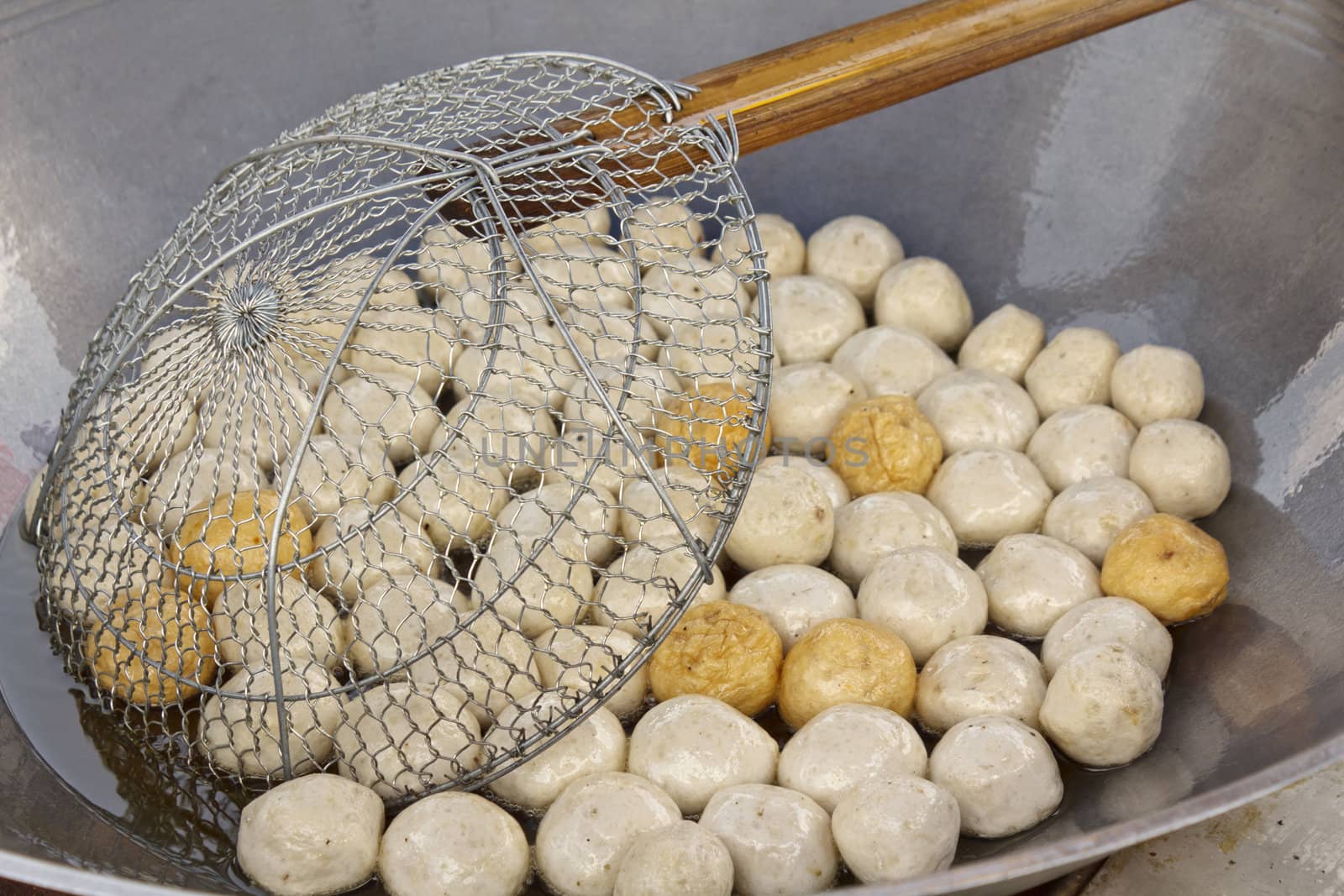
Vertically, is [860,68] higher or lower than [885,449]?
higher

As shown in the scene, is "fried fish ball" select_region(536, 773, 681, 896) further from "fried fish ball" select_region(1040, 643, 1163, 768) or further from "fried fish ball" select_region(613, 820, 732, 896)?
"fried fish ball" select_region(1040, 643, 1163, 768)

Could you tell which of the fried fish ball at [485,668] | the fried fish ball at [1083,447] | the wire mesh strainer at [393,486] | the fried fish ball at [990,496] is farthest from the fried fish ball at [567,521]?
the fried fish ball at [1083,447]

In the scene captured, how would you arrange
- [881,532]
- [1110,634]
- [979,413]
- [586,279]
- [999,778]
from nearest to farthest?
[999,778]
[1110,634]
[881,532]
[979,413]
[586,279]

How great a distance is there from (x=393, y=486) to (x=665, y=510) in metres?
0.28

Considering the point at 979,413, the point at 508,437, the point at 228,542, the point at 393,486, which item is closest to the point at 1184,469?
the point at 979,413

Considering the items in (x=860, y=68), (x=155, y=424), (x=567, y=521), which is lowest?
(x=567, y=521)

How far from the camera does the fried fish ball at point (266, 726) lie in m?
0.85

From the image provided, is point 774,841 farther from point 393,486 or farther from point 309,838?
point 393,486

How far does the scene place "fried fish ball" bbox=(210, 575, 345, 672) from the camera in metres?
0.91

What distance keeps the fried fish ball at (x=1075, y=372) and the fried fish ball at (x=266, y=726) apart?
748 millimetres

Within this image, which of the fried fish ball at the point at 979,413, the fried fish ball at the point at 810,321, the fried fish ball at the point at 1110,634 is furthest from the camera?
the fried fish ball at the point at 810,321

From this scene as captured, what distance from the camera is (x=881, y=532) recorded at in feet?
3.40

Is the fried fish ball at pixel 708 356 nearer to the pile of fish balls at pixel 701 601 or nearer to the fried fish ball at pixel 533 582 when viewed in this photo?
the pile of fish balls at pixel 701 601

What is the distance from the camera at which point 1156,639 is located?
93 centimetres
